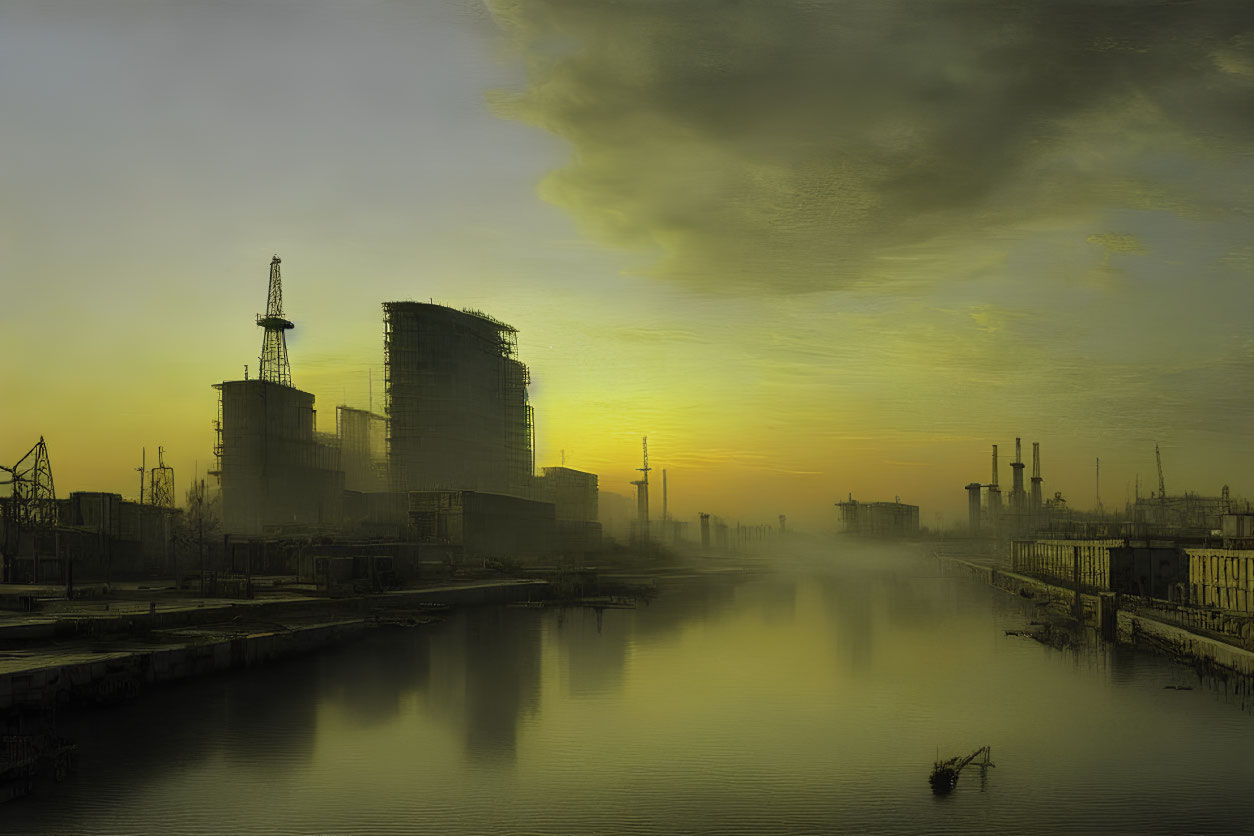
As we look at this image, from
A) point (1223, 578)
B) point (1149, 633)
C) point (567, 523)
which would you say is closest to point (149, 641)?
point (1149, 633)

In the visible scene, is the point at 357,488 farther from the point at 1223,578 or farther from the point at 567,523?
the point at 1223,578

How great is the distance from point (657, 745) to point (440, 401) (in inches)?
4687

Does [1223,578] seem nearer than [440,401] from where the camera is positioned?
Yes

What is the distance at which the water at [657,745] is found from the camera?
27531 mm

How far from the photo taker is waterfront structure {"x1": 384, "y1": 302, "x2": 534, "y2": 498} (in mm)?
147500

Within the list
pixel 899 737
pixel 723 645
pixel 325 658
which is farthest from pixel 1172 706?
pixel 325 658

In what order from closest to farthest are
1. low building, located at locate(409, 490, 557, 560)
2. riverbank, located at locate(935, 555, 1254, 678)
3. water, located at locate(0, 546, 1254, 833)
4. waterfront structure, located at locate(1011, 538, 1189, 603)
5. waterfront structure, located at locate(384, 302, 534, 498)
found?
water, located at locate(0, 546, 1254, 833), riverbank, located at locate(935, 555, 1254, 678), waterfront structure, located at locate(1011, 538, 1189, 603), low building, located at locate(409, 490, 557, 560), waterfront structure, located at locate(384, 302, 534, 498)

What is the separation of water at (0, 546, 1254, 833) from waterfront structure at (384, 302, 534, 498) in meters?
87.6

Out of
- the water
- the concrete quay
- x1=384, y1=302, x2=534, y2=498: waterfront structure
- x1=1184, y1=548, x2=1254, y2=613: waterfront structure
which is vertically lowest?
the water

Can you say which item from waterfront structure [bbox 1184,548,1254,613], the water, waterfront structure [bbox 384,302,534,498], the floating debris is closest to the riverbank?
the water

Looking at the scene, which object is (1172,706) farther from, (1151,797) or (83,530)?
(83,530)

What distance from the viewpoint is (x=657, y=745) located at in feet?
119

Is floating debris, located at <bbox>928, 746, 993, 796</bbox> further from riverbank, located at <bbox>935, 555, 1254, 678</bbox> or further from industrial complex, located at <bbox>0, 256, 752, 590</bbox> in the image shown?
industrial complex, located at <bbox>0, 256, 752, 590</bbox>

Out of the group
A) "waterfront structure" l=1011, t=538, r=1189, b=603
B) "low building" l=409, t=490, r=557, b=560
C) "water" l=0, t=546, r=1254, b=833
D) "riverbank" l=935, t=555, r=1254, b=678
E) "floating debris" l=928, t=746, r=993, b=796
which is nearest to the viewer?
"water" l=0, t=546, r=1254, b=833
